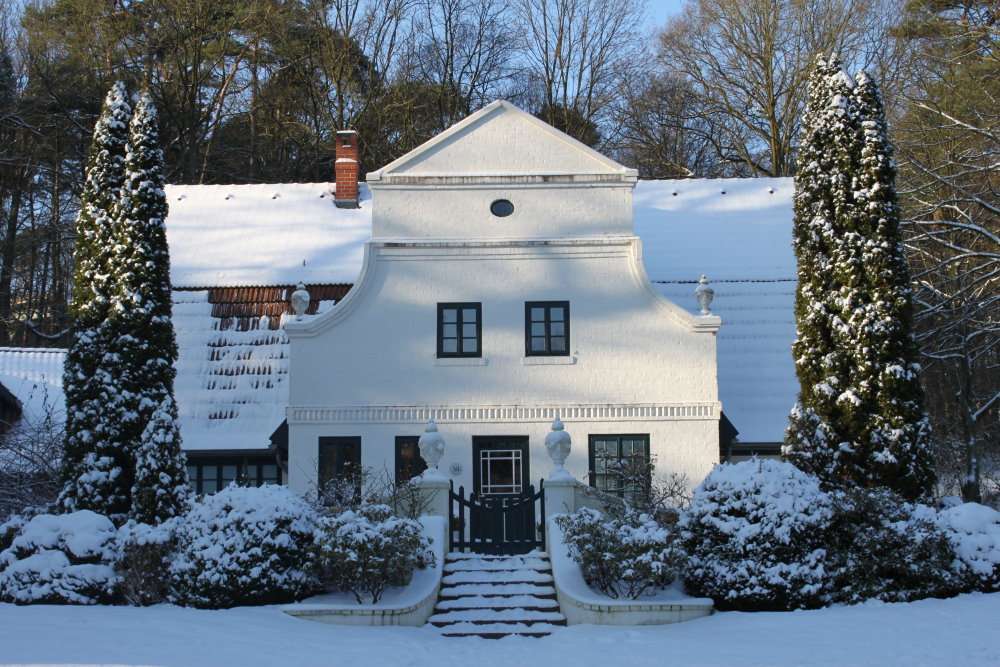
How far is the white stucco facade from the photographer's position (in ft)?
66.9

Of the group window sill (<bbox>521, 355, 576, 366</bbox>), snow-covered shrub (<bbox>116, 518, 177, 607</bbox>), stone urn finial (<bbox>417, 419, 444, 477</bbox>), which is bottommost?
snow-covered shrub (<bbox>116, 518, 177, 607</bbox>)

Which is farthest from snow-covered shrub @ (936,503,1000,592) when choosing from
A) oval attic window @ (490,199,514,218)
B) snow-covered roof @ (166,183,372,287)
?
snow-covered roof @ (166,183,372,287)

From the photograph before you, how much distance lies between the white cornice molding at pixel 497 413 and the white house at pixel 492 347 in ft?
Result: 0.08

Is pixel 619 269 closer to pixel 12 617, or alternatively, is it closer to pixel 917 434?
pixel 917 434

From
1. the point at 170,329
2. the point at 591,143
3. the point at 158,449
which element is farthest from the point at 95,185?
the point at 591,143

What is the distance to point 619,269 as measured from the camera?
21016 mm

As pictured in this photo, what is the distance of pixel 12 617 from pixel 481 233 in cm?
1109

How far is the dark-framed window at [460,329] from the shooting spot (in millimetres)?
20859

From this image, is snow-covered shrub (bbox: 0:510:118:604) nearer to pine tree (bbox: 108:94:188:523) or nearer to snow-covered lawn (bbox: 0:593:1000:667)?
snow-covered lawn (bbox: 0:593:1000:667)

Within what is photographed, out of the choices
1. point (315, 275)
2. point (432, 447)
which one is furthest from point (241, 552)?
point (315, 275)

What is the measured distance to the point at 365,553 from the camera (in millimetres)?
14164

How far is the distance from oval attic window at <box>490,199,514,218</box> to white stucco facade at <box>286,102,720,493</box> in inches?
3.9

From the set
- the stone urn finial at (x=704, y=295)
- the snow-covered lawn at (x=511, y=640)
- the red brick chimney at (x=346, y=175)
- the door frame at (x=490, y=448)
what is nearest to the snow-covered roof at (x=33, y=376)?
the red brick chimney at (x=346, y=175)

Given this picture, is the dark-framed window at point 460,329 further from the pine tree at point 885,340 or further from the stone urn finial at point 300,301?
the pine tree at point 885,340
